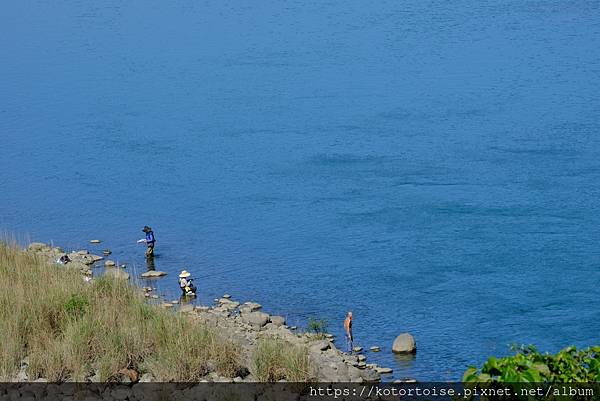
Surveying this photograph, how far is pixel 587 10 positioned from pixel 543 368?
5627 cm

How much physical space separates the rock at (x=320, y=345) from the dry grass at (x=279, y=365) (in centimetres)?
288

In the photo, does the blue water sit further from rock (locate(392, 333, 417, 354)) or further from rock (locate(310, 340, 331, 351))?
rock (locate(310, 340, 331, 351))

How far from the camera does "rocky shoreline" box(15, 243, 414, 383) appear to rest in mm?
17312

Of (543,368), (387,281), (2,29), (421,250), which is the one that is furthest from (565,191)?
(2,29)

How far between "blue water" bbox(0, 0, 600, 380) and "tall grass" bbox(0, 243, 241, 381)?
5.70 metres

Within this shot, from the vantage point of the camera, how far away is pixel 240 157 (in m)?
39.2

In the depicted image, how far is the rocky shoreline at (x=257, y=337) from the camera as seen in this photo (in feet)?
56.8

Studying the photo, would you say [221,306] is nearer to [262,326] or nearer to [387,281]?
[262,326]

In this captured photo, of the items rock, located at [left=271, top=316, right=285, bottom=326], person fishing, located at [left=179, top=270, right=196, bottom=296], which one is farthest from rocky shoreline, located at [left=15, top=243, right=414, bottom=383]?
person fishing, located at [left=179, top=270, right=196, bottom=296]

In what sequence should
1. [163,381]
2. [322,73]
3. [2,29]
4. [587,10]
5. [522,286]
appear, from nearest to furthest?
1. [163,381]
2. [522,286]
3. [322,73]
4. [587,10]
5. [2,29]

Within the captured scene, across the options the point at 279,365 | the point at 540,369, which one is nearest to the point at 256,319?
the point at 279,365

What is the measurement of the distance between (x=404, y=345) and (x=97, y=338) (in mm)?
7693

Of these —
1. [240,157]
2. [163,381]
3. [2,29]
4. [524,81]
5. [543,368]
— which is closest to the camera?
[543,368]

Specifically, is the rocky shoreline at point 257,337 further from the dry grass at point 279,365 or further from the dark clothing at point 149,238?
the dark clothing at point 149,238
